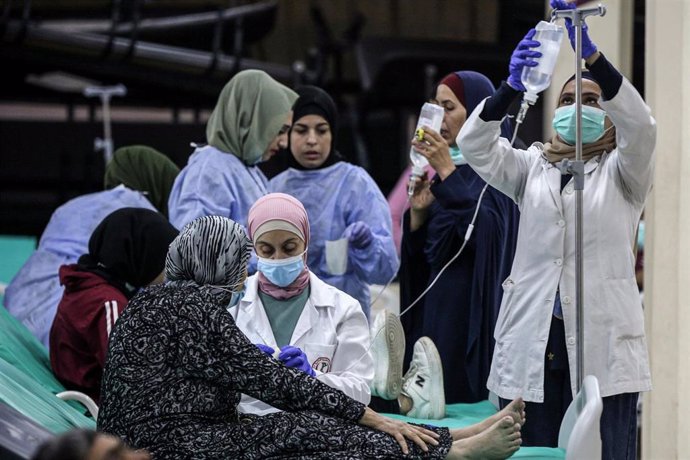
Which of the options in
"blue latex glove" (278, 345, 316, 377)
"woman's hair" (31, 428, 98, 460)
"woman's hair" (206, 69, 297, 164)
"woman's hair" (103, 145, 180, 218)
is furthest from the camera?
"woman's hair" (103, 145, 180, 218)

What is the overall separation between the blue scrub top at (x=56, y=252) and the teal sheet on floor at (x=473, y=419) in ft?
5.91

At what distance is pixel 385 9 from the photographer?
1522cm

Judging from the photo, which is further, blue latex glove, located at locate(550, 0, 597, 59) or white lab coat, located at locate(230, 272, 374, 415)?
white lab coat, located at locate(230, 272, 374, 415)

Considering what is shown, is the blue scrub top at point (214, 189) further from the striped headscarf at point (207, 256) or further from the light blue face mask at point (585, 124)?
the light blue face mask at point (585, 124)

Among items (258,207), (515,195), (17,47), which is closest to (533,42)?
(515,195)

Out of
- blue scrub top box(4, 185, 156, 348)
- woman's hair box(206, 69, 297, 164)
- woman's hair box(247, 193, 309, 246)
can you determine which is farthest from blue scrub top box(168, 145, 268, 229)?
woman's hair box(247, 193, 309, 246)

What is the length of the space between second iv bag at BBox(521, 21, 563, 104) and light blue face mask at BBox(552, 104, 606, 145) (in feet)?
0.32

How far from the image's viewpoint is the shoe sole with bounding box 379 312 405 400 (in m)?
3.93

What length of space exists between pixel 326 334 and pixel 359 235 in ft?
3.39

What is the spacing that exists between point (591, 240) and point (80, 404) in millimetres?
1876

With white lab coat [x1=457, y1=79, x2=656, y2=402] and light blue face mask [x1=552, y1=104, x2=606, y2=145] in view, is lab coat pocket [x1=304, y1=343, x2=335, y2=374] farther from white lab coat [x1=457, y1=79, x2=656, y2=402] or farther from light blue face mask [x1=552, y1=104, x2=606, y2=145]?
light blue face mask [x1=552, y1=104, x2=606, y2=145]

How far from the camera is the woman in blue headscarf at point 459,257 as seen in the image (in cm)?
411

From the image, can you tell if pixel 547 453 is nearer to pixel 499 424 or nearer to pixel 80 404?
pixel 499 424

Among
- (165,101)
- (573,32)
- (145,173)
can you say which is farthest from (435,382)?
(165,101)
